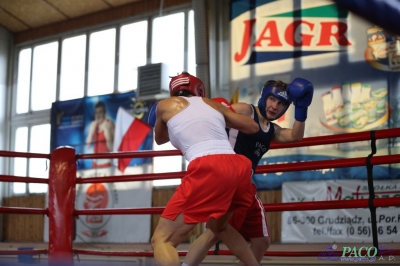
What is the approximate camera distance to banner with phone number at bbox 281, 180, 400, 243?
289 inches

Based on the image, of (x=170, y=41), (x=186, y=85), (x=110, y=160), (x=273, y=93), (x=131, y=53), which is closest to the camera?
(x=186, y=85)

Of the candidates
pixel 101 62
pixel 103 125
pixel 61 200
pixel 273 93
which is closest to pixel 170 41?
pixel 101 62

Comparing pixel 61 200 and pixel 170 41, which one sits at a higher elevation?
pixel 170 41

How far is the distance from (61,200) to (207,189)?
169 cm

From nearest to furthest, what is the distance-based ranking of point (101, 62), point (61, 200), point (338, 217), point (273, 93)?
point (273, 93)
point (61, 200)
point (338, 217)
point (101, 62)

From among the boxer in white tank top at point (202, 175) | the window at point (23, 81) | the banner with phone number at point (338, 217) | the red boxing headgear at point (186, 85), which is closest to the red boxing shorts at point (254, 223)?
the boxer in white tank top at point (202, 175)

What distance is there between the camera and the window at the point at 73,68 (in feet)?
38.2

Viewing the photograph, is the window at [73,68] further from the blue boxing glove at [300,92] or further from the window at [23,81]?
the blue boxing glove at [300,92]

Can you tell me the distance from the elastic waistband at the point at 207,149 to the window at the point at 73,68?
922 cm

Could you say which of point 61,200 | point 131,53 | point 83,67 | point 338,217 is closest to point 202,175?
point 61,200

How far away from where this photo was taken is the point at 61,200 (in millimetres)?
3836

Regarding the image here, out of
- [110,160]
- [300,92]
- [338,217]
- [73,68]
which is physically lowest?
[338,217]

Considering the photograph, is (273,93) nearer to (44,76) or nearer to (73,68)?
(73,68)

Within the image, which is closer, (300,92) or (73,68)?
(300,92)
